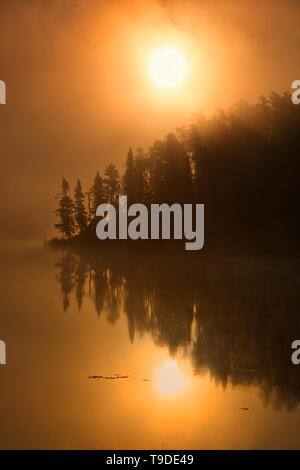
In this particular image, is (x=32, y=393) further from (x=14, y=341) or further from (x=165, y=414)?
(x=14, y=341)

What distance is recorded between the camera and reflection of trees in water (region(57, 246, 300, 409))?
1073cm

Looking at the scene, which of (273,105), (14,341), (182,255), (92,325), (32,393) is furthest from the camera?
(273,105)

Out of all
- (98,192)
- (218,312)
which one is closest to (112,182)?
(98,192)

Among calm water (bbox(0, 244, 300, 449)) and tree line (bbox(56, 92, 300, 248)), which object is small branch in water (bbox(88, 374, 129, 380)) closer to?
calm water (bbox(0, 244, 300, 449))

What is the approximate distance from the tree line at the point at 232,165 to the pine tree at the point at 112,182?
5466mm

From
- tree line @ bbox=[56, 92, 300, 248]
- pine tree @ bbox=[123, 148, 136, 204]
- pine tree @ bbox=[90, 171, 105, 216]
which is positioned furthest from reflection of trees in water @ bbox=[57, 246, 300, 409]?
pine tree @ bbox=[90, 171, 105, 216]

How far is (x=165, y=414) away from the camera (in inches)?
344

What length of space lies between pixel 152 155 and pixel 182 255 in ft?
51.8

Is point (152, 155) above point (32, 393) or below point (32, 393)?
above

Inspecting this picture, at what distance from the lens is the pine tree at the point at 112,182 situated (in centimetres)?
6000

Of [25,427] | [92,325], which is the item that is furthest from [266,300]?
[25,427]

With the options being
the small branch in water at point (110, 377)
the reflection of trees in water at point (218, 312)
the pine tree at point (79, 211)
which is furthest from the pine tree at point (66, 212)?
the small branch in water at point (110, 377)

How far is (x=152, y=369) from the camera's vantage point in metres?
10.9

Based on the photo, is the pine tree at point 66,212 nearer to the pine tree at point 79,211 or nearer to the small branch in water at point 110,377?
the pine tree at point 79,211
